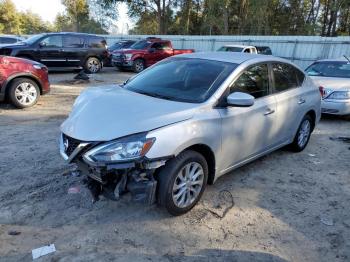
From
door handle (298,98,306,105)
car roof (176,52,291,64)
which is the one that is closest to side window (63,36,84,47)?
car roof (176,52,291,64)

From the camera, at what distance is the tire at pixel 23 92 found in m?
7.83

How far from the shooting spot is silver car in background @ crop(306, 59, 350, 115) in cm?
819

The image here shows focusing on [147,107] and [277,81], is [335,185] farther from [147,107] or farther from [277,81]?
[147,107]

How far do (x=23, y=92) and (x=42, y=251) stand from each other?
19.3 ft

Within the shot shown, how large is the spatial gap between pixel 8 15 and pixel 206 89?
169 ft

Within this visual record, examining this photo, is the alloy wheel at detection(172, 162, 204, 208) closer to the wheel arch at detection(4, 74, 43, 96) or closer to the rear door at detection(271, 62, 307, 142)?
the rear door at detection(271, 62, 307, 142)

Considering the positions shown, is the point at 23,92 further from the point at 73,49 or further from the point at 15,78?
the point at 73,49

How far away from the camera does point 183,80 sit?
427 centimetres

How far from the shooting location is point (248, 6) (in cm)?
3238

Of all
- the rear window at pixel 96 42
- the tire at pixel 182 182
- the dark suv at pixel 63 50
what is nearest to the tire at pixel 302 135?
the tire at pixel 182 182

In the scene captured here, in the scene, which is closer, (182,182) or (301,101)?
(182,182)

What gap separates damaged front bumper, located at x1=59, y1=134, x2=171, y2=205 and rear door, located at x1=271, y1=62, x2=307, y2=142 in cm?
236

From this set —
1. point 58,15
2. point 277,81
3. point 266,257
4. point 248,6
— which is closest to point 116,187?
point 266,257

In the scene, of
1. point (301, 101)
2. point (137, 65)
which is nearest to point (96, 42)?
point (137, 65)
